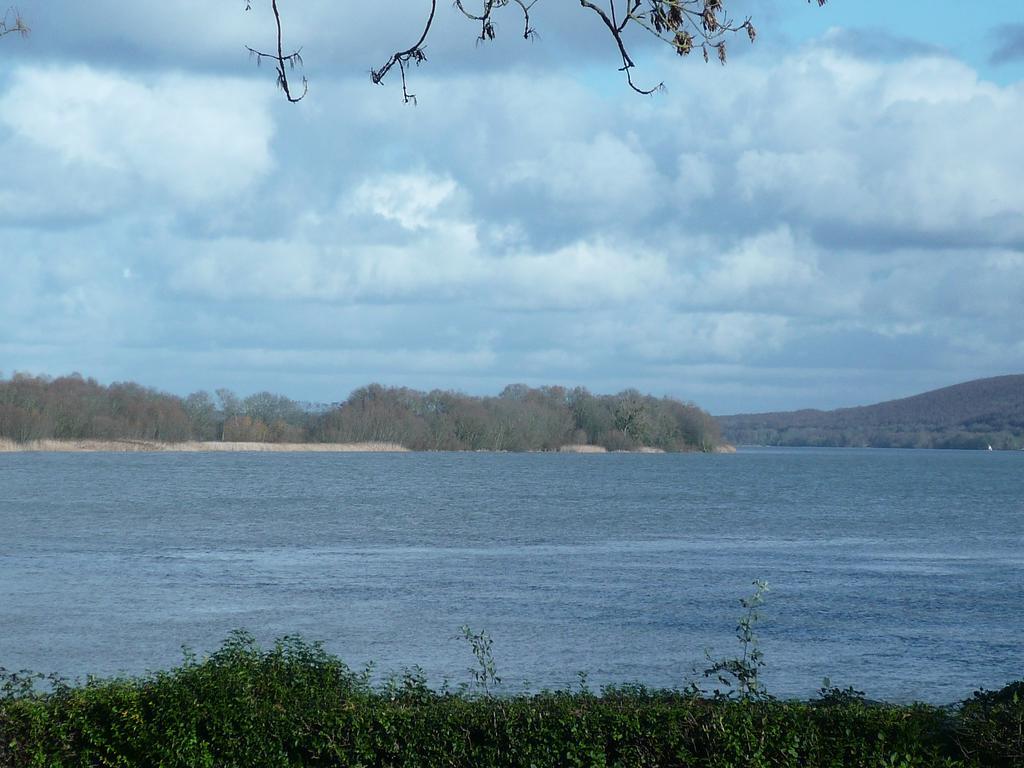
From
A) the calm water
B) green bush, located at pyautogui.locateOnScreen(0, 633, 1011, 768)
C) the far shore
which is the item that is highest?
the far shore

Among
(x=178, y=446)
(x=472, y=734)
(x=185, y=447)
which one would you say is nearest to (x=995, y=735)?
(x=472, y=734)

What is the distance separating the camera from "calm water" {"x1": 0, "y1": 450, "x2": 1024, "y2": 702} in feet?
61.2

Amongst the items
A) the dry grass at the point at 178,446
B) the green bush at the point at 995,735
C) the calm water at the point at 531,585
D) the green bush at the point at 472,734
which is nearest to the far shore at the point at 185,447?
the dry grass at the point at 178,446

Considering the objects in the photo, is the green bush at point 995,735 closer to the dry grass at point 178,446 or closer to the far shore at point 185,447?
the far shore at point 185,447

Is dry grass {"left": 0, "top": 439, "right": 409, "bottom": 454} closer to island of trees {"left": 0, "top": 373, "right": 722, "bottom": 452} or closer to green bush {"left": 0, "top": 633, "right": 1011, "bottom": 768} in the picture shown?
Answer: island of trees {"left": 0, "top": 373, "right": 722, "bottom": 452}

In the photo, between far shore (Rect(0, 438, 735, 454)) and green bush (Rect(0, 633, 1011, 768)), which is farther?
far shore (Rect(0, 438, 735, 454))

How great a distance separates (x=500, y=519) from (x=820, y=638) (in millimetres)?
33589

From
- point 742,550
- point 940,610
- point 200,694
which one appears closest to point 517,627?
point 940,610

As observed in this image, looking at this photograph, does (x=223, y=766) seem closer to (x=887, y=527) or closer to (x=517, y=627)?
(x=517, y=627)

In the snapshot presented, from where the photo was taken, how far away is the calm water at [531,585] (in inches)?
734

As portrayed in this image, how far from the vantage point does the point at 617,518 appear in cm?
5597

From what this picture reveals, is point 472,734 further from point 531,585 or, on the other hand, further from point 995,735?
point 531,585

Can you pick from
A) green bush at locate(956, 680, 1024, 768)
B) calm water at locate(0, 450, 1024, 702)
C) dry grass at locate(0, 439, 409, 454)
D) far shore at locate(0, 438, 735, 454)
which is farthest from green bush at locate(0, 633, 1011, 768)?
dry grass at locate(0, 439, 409, 454)

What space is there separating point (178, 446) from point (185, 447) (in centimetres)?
231
